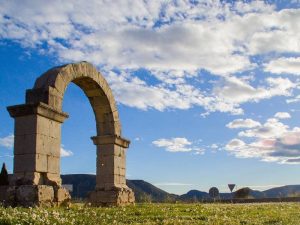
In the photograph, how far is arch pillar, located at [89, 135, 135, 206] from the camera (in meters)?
19.3

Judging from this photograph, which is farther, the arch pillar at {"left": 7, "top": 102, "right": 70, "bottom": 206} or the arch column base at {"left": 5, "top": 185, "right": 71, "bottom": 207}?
the arch pillar at {"left": 7, "top": 102, "right": 70, "bottom": 206}

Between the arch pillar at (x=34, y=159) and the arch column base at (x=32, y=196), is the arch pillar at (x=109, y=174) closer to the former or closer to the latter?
the arch pillar at (x=34, y=159)

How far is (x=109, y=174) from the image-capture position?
64.8 ft

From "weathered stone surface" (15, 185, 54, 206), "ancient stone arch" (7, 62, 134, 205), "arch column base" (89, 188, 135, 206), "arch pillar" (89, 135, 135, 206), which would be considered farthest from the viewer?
"arch pillar" (89, 135, 135, 206)

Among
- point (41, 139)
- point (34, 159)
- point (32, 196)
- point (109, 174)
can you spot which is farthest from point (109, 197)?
point (32, 196)

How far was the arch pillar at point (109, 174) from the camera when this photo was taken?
1931cm

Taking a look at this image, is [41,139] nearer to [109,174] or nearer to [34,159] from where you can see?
[34,159]

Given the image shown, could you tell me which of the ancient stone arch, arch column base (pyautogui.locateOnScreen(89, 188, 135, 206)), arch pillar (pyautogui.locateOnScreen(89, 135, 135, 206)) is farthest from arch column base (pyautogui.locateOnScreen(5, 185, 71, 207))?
arch pillar (pyautogui.locateOnScreen(89, 135, 135, 206))

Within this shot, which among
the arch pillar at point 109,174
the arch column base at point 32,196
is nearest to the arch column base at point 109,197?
the arch pillar at point 109,174

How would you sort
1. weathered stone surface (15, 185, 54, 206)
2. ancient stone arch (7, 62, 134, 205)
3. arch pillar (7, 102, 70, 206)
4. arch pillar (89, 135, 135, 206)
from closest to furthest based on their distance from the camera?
weathered stone surface (15, 185, 54, 206), arch pillar (7, 102, 70, 206), ancient stone arch (7, 62, 134, 205), arch pillar (89, 135, 135, 206)

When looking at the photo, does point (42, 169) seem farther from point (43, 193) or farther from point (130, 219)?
point (130, 219)

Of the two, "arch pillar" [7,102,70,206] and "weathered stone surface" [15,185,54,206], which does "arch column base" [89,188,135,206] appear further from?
"weathered stone surface" [15,185,54,206]

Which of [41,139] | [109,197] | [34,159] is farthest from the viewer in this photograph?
[109,197]

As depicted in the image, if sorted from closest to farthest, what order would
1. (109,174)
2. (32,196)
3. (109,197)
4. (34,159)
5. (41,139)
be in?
1. (32,196)
2. (34,159)
3. (41,139)
4. (109,197)
5. (109,174)
